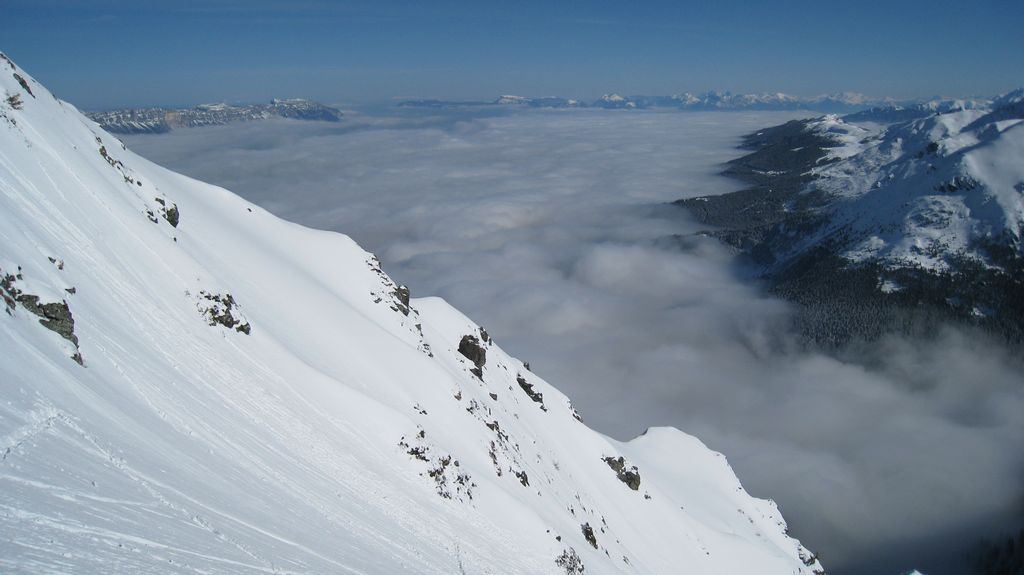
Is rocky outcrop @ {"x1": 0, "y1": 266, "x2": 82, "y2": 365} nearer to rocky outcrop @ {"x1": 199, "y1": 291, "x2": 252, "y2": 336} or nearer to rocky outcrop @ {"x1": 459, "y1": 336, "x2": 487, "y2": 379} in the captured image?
rocky outcrop @ {"x1": 199, "y1": 291, "x2": 252, "y2": 336}

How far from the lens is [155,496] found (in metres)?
14.0

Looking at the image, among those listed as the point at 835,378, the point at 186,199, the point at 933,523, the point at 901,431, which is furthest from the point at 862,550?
the point at 186,199

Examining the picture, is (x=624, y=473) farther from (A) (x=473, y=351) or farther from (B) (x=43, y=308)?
(B) (x=43, y=308)

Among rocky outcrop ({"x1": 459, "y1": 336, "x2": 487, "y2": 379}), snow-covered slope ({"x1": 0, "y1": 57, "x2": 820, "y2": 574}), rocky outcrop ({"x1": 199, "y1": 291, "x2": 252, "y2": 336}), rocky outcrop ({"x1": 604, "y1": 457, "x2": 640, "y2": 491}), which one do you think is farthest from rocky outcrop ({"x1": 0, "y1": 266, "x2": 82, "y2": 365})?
rocky outcrop ({"x1": 604, "y1": 457, "x2": 640, "y2": 491})

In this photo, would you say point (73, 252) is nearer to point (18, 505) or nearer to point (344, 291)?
point (18, 505)

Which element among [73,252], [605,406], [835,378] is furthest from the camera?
[835,378]

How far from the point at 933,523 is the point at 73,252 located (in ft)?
581

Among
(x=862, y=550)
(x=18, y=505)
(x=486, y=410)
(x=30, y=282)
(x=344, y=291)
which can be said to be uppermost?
(x=30, y=282)

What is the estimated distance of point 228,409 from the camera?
2206 cm

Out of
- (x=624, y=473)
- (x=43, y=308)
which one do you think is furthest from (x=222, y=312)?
(x=624, y=473)

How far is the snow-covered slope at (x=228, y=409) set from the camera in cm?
1311

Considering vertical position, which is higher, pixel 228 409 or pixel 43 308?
pixel 43 308

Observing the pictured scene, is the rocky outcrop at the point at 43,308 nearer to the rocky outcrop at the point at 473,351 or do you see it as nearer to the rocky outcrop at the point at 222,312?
the rocky outcrop at the point at 222,312

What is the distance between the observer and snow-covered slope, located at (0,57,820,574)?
516 inches
